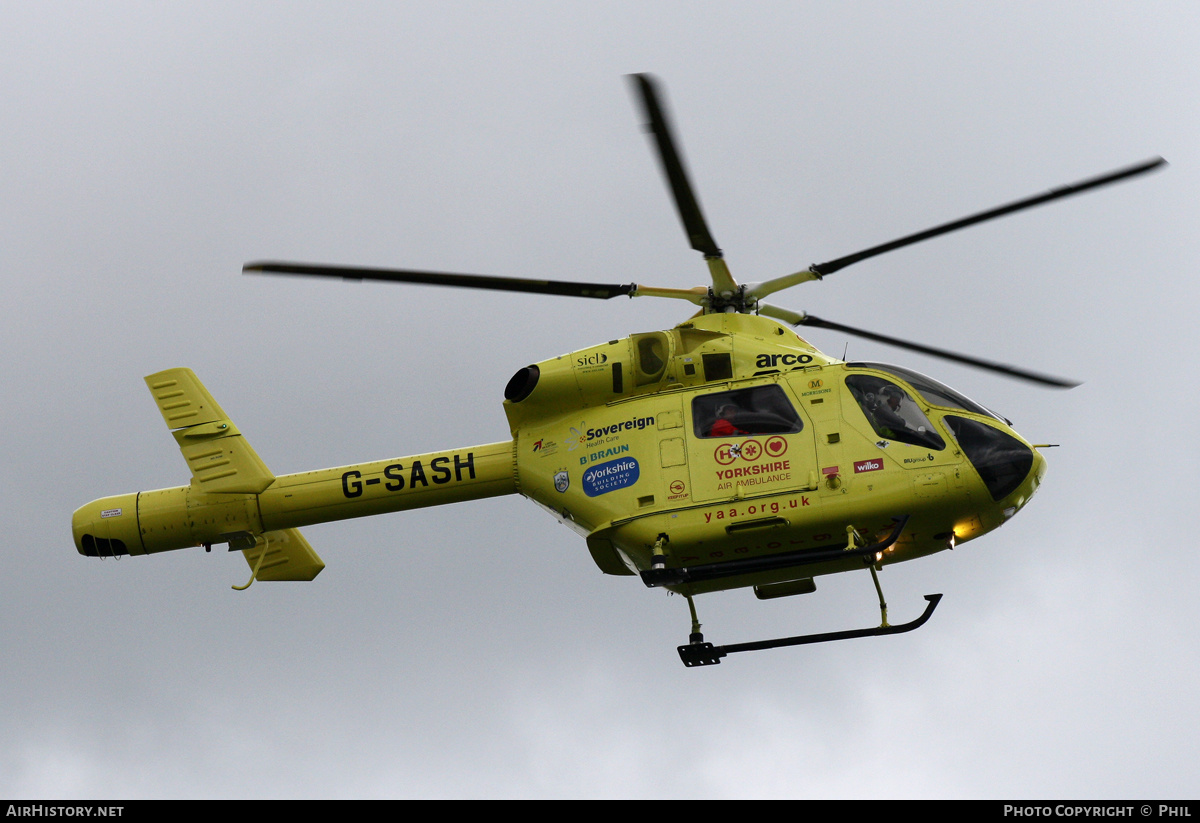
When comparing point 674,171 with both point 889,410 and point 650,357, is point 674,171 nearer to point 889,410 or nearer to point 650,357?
point 650,357

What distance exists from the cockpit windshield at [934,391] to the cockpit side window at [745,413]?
1.09 meters

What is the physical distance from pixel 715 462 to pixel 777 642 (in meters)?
2.33

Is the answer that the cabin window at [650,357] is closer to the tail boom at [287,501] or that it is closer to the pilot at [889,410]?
the tail boom at [287,501]

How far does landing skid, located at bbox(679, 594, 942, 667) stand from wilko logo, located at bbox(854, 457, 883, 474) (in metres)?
Answer: 1.73

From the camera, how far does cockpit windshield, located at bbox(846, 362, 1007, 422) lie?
1758cm

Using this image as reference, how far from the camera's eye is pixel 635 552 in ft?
58.2

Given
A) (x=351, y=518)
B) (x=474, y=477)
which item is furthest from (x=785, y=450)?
(x=351, y=518)

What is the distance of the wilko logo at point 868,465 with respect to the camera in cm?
1702

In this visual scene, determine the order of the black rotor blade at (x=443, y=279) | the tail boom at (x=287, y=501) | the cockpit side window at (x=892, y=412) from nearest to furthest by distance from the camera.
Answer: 1. the black rotor blade at (x=443, y=279)
2. the cockpit side window at (x=892, y=412)
3. the tail boom at (x=287, y=501)

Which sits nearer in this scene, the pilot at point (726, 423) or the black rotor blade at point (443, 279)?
the black rotor blade at point (443, 279)

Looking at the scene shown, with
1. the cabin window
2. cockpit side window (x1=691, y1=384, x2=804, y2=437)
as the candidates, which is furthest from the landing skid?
the cabin window

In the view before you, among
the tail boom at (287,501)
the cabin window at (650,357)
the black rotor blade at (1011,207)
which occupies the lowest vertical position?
the tail boom at (287,501)

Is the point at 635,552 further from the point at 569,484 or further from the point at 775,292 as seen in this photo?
the point at 775,292

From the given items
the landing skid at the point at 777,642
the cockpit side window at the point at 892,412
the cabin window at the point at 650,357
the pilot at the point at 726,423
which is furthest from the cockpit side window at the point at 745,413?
the landing skid at the point at 777,642
